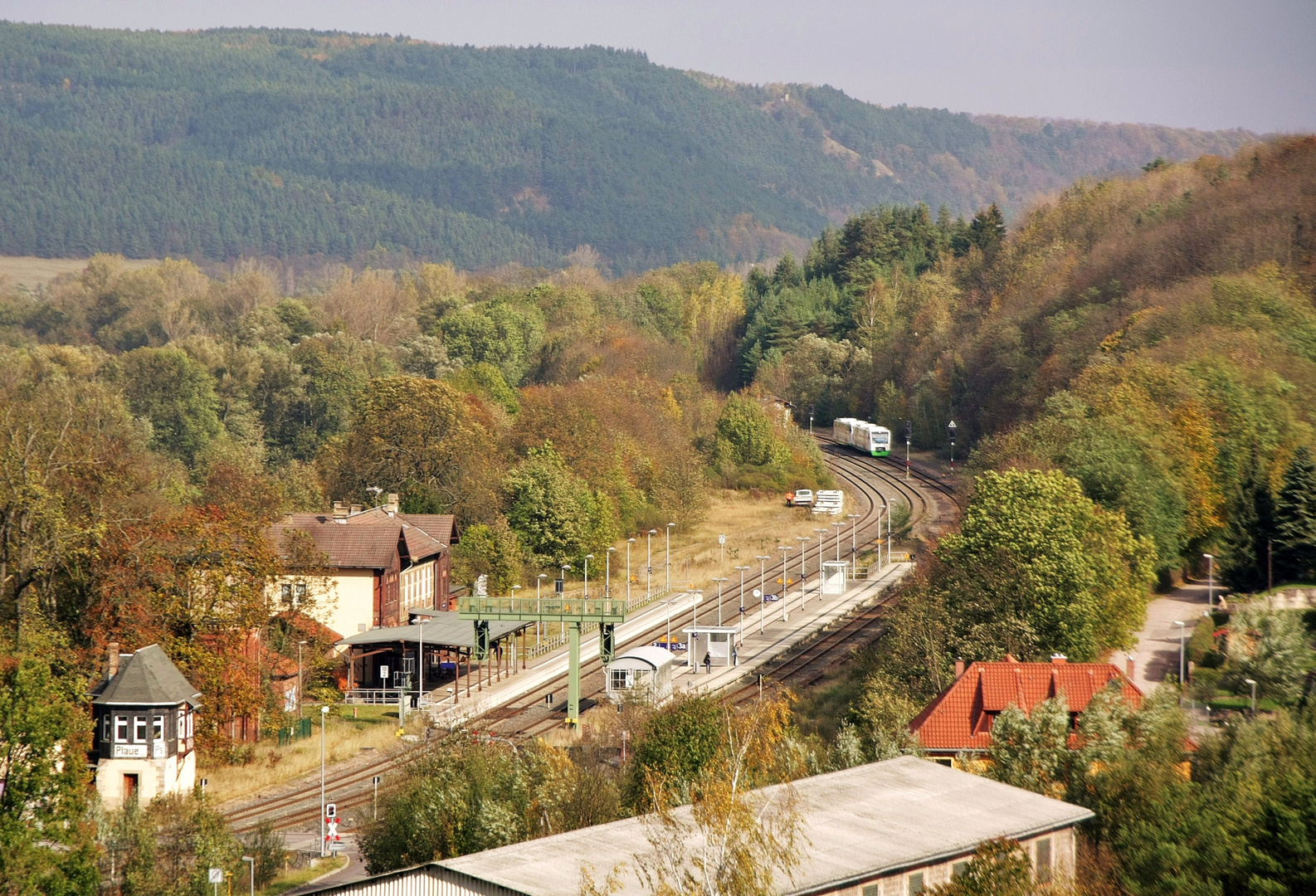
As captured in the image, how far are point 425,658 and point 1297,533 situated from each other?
1437 inches

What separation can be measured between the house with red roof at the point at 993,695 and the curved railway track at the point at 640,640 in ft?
48.5

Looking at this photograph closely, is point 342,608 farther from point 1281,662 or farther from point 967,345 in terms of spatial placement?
point 967,345

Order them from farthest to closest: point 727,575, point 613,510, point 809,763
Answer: point 613,510, point 727,575, point 809,763

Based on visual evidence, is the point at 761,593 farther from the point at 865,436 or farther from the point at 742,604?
the point at 865,436

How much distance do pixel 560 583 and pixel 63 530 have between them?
90.0ft

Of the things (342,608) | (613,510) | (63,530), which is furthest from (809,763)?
(613,510)

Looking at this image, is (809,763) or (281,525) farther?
(281,525)

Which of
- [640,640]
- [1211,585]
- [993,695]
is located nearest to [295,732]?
[640,640]

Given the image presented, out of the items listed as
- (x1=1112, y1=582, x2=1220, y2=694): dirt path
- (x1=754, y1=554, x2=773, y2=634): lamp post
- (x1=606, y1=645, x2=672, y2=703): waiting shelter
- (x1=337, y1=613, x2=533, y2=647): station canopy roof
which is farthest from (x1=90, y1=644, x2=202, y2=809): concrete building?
(x1=754, y1=554, x2=773, y2=634): lamp post

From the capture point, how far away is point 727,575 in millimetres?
90562

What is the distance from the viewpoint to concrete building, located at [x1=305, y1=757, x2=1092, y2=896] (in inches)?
1193

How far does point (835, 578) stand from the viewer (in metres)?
86.4

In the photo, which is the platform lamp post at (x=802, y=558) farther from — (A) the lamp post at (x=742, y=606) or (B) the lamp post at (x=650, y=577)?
(B) the lamp post at (x=650, y=577)

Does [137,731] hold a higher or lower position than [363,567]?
lower
